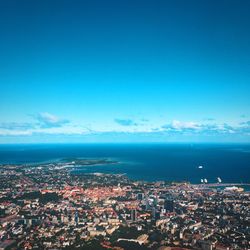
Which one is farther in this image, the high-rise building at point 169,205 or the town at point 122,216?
the high-rise building at point 169,205

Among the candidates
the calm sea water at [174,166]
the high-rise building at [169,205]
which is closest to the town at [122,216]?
the high-rise building at [169,205]

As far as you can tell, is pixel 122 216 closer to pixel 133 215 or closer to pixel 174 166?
pixel 133 215

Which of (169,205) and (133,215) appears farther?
(169,205)

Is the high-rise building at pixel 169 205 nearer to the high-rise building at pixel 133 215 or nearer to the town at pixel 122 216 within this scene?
the town at pixel 122 216

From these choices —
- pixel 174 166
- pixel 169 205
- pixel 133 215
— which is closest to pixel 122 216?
pixel 133 215

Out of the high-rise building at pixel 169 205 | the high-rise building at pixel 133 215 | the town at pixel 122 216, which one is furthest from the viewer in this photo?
the high-rise building at pixel 169 205

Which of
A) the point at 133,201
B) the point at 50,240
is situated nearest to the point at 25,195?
the point at 133,201

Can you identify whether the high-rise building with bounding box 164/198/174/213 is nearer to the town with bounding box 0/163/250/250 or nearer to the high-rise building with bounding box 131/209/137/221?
the town with bounding box 0/163/250/250

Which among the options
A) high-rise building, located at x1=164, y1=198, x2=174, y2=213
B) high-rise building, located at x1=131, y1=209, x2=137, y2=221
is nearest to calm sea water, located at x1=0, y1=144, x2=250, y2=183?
high-rise building, located at x1=164, y1=198, x2=174, y2=213
